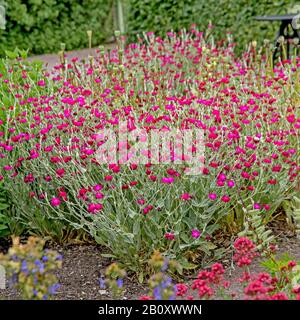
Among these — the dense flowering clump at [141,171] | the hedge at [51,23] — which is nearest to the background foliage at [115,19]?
the hedge at [51,23]

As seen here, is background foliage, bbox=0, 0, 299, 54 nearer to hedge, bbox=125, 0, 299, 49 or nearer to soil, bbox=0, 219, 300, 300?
hedge, bbox=125, 0, 299, 49

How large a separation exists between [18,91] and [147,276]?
2.04 metres

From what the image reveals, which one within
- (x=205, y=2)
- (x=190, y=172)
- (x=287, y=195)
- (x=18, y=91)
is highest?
(x=205, y=2)

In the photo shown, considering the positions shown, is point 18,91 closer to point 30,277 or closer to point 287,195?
point 287,195

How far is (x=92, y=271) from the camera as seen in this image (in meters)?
3.88


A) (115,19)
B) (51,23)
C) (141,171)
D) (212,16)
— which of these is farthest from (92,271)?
(115,19)

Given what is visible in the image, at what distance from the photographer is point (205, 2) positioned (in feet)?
32.0

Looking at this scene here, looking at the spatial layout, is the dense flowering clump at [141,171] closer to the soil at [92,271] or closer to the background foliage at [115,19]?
the soil at [92,271]

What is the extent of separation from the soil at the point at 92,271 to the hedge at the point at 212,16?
5033 mm

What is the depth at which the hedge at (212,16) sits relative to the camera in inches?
348

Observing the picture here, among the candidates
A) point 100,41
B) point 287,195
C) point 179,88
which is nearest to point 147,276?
point 287,195

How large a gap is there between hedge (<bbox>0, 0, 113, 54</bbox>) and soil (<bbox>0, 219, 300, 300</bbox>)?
7.66 metres

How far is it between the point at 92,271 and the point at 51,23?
9.60m
